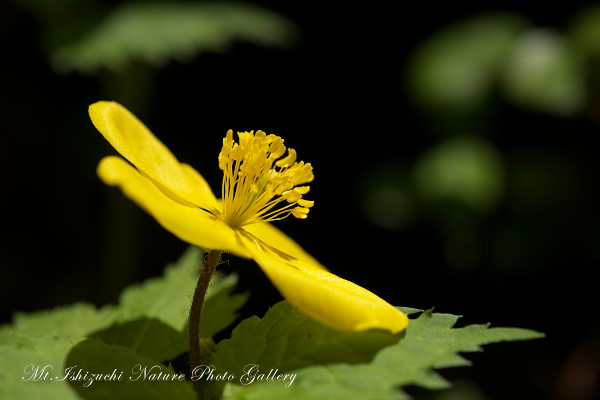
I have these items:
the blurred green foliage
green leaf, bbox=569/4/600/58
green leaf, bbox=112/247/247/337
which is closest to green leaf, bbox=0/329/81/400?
green leaf, bbox=112/247/247/337

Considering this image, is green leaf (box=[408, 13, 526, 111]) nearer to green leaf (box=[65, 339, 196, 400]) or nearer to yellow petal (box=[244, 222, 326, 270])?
yellow petal (box=[244, 222, 326, 270])

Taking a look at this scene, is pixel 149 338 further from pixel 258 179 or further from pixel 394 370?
pixel 394 370

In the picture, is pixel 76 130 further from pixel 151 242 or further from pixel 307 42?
pixel 307 42

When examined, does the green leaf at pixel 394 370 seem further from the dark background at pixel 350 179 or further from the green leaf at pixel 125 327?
the dark background at pixel 350 179

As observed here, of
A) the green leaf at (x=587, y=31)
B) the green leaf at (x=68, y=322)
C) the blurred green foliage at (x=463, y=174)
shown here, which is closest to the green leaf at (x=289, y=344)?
the green leaf at (x=68, y=322)

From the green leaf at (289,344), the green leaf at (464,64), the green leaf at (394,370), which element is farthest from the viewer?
the green leaf at (464,64)

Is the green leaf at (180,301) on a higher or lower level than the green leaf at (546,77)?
lower
